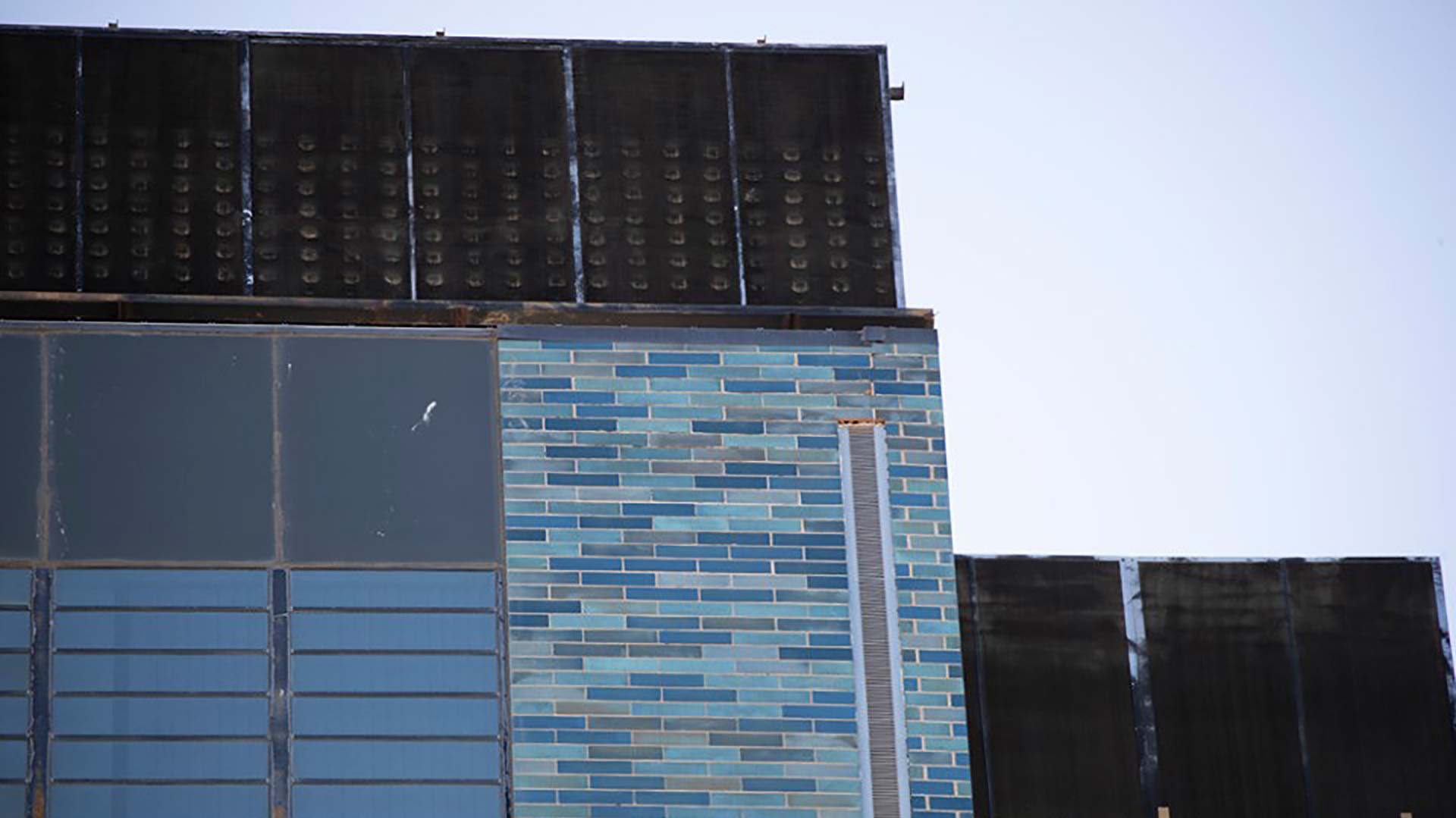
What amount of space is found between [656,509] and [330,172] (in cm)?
381

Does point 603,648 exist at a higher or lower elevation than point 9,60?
lower

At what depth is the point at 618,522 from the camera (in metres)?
21.5

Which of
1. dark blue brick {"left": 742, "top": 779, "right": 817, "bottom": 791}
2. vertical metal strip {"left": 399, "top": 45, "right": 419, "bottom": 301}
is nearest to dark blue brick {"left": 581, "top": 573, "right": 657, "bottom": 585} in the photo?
dark blue brick {"left": 742, "top": 779, "right": 817, "bottom": 791}

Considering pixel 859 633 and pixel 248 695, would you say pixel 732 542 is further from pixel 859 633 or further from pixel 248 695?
pixel 248 695

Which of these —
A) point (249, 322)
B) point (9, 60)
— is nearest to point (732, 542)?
point (249, 322)

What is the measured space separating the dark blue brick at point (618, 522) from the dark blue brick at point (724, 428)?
85cm

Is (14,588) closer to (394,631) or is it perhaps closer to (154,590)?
(154,590)

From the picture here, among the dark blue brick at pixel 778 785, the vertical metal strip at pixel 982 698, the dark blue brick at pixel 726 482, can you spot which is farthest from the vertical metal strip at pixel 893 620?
the vertical metal strip at pixel 982 698

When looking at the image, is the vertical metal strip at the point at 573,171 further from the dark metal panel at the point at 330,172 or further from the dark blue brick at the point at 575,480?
the dark blue brick at the point at 575,480

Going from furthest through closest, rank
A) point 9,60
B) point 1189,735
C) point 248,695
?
point 1189,735, point 9,60, point 248,695

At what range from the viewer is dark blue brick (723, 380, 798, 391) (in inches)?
866

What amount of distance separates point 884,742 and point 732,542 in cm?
192

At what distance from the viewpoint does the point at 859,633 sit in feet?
70.1

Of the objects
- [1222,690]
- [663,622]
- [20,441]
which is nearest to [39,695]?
[20,441]
